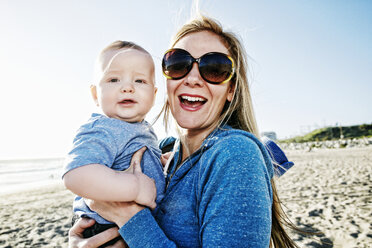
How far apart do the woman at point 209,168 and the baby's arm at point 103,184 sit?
0.09 metres

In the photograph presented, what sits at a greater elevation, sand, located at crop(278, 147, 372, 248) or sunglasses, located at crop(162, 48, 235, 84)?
sunglasses, located at crop(162, 48, 235, 84)

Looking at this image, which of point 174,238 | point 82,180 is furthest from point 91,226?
point 174,238

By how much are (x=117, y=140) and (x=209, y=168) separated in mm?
744

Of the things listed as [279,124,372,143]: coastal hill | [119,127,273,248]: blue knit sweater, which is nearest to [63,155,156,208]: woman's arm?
[119,127,273,248]: blue knit sweater

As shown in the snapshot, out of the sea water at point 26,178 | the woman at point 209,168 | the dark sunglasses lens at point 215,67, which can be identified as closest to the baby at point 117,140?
the woman at point 209,168

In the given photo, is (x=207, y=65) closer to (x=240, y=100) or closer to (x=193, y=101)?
(x=193, y=101)

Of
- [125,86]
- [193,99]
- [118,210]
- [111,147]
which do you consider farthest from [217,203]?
[125,86]

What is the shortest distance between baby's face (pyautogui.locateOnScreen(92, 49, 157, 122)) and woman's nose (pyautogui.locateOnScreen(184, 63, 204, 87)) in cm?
38

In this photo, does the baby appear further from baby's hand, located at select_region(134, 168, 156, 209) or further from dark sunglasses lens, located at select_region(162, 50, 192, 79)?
dark sunglasses lens, located at select_region(162, 50, 192, 79)

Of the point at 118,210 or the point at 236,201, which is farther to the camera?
the point at 118,210

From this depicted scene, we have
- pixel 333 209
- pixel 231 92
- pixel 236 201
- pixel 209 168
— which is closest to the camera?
pixel 236 201

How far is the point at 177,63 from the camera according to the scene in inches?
76.6

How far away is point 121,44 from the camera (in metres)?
2.05

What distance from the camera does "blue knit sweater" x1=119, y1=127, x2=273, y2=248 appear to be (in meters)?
1.08
